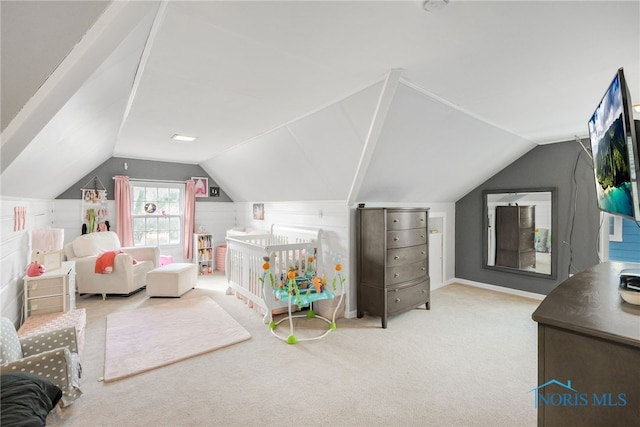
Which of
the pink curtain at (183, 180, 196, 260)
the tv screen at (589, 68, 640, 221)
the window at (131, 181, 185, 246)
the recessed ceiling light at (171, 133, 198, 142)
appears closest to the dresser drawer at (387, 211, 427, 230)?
the tv screen at (589, 68, 640, 221)

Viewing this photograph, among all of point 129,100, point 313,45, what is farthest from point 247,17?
point 129,100

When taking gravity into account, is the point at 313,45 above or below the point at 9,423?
above

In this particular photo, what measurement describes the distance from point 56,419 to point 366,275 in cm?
280

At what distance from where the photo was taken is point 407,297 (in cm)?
351

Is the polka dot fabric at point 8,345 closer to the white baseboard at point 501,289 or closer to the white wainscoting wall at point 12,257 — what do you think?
the white wainscoting wall at point 12,257

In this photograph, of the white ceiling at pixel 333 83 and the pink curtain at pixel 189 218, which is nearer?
the white ceiling at pixel 333 83

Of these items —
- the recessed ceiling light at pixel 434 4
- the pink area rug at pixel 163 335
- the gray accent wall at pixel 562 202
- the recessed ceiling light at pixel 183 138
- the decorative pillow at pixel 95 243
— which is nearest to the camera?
the recessed ceiling light at pixel 434 4

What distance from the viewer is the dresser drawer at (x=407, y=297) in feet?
10.9

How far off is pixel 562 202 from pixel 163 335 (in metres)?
5.18

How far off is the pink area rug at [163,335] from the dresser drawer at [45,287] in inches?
24.8

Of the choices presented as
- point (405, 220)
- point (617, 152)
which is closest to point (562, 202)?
point (405, 220)

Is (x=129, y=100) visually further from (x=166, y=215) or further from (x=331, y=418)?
(x=166, y=215)

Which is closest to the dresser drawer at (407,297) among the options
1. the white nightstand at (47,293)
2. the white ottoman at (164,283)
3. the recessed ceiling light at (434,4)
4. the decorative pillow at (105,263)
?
the recessed ceiling light at (434,4)

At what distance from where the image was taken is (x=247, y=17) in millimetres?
1497
